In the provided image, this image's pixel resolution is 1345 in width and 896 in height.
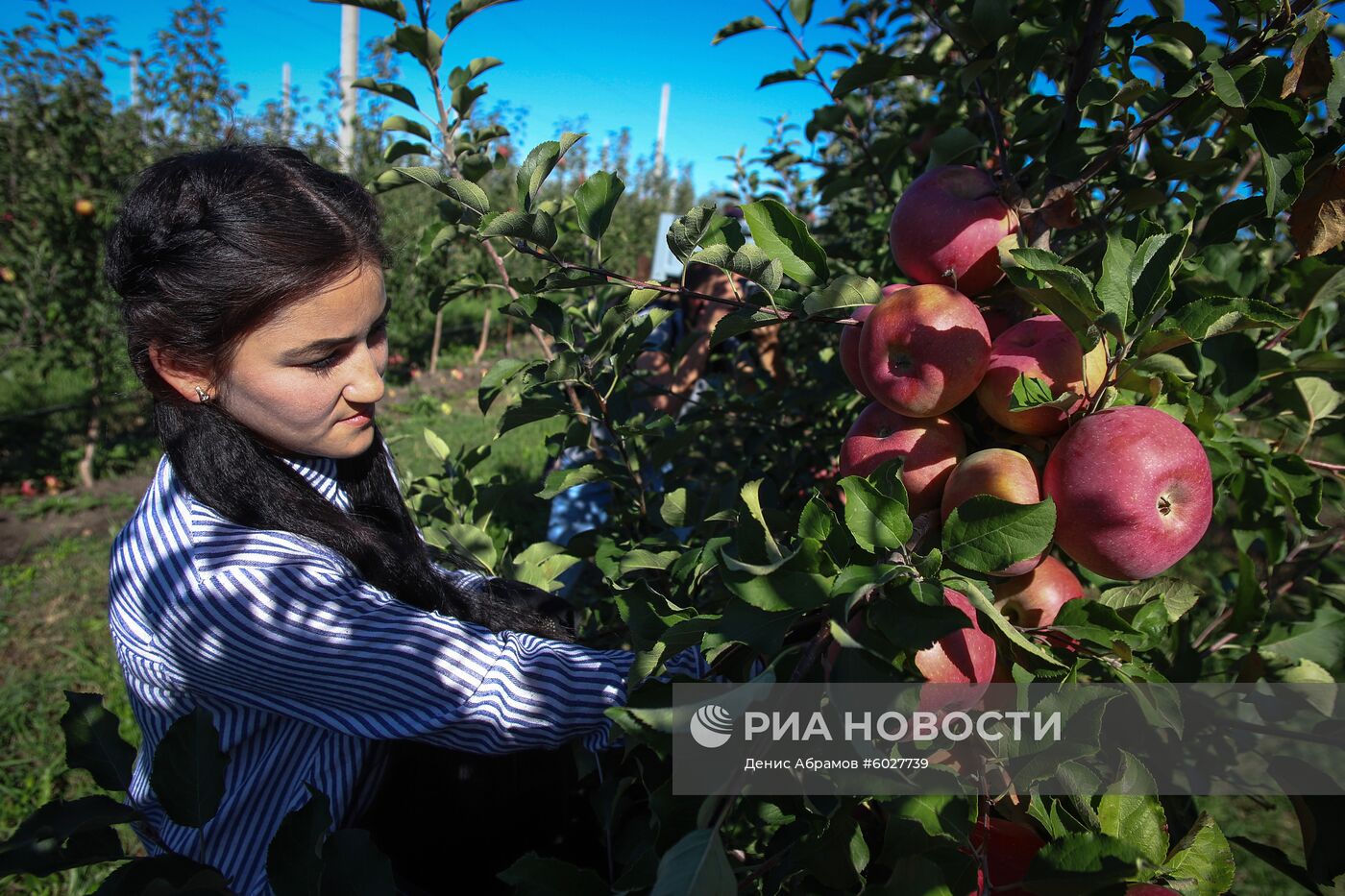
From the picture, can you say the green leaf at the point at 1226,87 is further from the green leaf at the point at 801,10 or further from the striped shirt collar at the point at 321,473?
the striped shirt collar at the point at 321,473

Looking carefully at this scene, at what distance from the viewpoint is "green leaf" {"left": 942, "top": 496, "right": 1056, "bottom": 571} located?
2.02 ft

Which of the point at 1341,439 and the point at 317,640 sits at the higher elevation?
the point at 1341,439

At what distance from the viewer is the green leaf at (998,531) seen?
2.02ft

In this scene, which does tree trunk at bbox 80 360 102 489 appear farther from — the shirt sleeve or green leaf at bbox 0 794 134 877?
green leaf at bbox 0 794 134 877

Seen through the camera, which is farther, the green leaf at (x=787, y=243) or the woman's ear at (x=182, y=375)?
the woman's ear at (x=182, y=375)

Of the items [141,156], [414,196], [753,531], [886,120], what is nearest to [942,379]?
[753,531]

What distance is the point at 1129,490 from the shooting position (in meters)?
0.68

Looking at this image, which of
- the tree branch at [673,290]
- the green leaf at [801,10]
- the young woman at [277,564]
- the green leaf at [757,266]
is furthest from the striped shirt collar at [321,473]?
the green leaf at [801,10]

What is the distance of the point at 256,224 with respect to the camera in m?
1.03

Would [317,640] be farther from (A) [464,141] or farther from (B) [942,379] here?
(A) [464,141]

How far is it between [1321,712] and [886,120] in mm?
1806

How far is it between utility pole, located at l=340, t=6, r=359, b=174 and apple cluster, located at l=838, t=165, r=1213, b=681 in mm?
7924

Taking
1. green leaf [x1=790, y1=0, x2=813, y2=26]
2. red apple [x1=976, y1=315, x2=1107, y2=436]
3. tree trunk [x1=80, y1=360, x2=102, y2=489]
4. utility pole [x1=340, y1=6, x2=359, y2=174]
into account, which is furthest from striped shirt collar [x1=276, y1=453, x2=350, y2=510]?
utility pole [x1=340, y1=6, x2=359, y2=174]

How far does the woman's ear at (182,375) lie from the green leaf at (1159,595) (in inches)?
46.0
